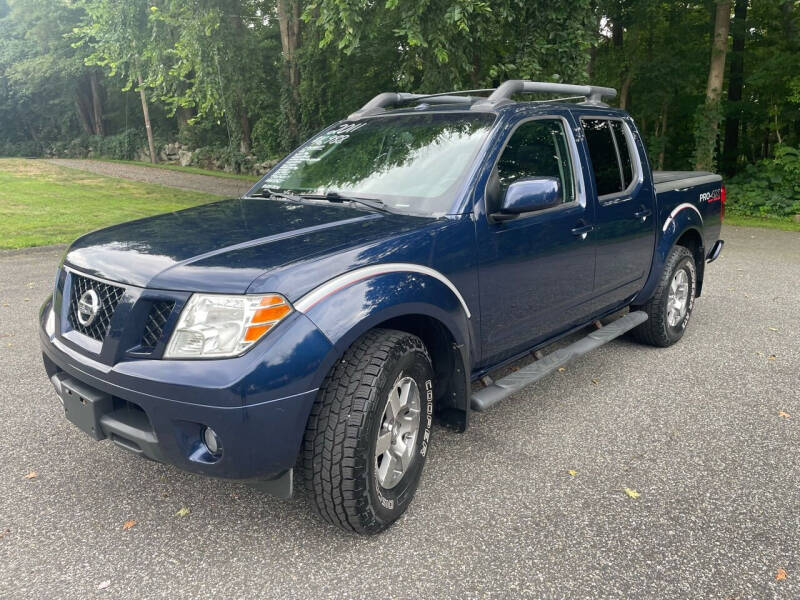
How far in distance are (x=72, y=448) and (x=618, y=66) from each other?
19352 mm

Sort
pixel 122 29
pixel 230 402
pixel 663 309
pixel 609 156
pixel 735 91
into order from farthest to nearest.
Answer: pixel 735 91 < pixel 122 29 < pixel 663 309 < pixel 609 156 < pixel 230 402

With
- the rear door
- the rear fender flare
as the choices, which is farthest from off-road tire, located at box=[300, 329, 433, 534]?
the rear fender flare

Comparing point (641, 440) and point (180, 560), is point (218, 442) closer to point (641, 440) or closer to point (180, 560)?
point (180, 560)

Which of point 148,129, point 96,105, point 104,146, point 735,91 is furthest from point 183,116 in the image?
point 735,91

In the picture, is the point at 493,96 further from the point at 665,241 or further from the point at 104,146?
the point at 104,146

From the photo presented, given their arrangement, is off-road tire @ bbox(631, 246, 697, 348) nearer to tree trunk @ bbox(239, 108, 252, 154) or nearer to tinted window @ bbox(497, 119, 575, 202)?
tinted window @ bbox(497, 119, 575, 202)

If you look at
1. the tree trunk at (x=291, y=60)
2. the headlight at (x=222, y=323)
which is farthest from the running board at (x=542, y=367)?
the tree trunk at (x=291, y=60)

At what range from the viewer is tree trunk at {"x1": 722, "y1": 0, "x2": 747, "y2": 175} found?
17719mm

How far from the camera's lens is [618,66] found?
1909 centimetres

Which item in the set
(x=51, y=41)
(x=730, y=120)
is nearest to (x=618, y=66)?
(x=730, y=120)

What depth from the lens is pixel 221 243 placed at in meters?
2.71

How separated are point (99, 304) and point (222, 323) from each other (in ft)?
2.18

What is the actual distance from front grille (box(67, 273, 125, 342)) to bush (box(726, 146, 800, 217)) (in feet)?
48.8

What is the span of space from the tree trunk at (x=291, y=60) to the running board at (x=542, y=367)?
704 inches
